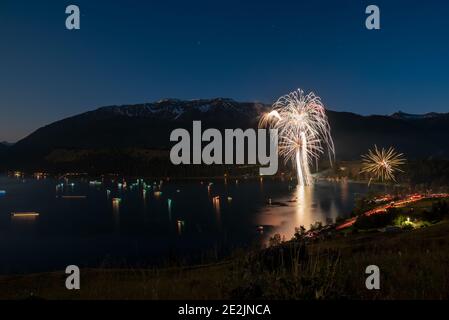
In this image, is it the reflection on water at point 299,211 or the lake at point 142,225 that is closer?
the lake at point 142,225

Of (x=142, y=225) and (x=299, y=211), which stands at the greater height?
(x=299, y=211)

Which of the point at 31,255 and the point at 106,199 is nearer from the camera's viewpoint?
the point at 31,255

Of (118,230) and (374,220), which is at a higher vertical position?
(374,220)

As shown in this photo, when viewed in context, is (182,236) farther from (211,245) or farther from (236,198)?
(236,198)

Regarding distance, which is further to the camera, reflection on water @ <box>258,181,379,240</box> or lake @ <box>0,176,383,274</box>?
reflection on water @ <box>258,181,379,240</box>

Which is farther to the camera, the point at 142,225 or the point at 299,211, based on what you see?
the point at 299,211

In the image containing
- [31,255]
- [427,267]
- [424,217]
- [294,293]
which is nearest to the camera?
[294,293]

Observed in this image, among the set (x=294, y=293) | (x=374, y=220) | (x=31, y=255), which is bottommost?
(x=31, y=255)

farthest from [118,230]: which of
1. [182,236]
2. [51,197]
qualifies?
[51,197]
